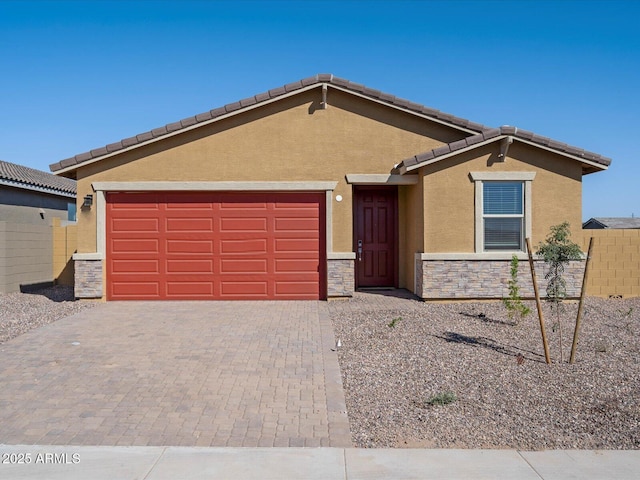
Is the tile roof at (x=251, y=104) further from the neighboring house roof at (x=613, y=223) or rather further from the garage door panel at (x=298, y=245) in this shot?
the neighboring house roof at (x=613, y=223)

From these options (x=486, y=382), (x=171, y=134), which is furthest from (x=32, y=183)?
(x=486, y=382)

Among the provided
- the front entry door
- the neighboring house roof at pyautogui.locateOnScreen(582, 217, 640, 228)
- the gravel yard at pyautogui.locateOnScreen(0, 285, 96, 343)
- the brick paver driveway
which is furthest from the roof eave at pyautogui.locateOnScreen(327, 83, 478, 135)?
the neighboring house roof at pyautogui.locateOnScreen(582, 217, 640, 228)

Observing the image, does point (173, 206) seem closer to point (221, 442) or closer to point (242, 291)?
point (242, 291)

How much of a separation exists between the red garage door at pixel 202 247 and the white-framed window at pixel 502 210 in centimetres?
380

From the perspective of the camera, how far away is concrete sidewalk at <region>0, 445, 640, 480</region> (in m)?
4.53

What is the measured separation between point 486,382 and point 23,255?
44.9ft

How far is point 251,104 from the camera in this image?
13.2 m

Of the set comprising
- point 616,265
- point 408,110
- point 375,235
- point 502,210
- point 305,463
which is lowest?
point 305,463

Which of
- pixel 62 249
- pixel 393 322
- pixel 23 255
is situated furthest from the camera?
pixel 62 249

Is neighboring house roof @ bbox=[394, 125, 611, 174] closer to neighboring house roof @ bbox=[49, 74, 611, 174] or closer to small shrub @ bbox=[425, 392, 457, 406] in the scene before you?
neighboring house roof @ bbox=[49, 74, 611, 174]

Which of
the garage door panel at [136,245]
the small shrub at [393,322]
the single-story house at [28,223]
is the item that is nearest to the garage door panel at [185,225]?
the garage door panel at [136,245]

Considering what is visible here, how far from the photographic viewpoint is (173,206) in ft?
44.3

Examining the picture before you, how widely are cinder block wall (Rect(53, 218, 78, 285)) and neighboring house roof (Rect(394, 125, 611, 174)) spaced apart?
10569 mm

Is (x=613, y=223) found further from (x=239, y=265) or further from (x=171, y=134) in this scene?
(x=171, y=134)
